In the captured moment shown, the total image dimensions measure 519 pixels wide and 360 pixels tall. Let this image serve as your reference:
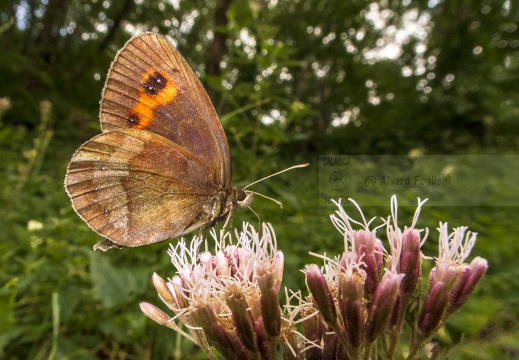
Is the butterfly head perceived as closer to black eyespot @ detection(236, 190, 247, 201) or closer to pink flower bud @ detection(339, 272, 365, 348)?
black eyespot @ detection(236, 190, 247, 201)

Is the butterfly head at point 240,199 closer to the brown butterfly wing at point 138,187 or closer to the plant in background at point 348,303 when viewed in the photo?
the brown butterfly wing at point 138,187

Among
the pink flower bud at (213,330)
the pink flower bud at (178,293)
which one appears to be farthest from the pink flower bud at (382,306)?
the pink flower bud at (178,293)

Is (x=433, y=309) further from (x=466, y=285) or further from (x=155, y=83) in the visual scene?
(x=155, y=83)

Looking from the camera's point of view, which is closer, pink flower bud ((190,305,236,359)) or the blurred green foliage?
pink flower bud ((190,305,236,359))

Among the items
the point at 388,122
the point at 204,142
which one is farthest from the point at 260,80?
the point at 388,122

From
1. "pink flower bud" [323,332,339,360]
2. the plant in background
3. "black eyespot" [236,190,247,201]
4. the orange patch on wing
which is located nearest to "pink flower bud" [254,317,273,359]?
the plant in background

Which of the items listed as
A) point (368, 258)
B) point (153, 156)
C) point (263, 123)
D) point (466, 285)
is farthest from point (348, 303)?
point (263, 123)

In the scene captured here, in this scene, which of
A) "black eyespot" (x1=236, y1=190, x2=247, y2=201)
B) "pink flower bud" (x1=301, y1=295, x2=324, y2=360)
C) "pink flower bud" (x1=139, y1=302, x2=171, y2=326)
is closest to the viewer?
"pink flower bud" (x1=301, y1=295, x2=324, y2=360)
